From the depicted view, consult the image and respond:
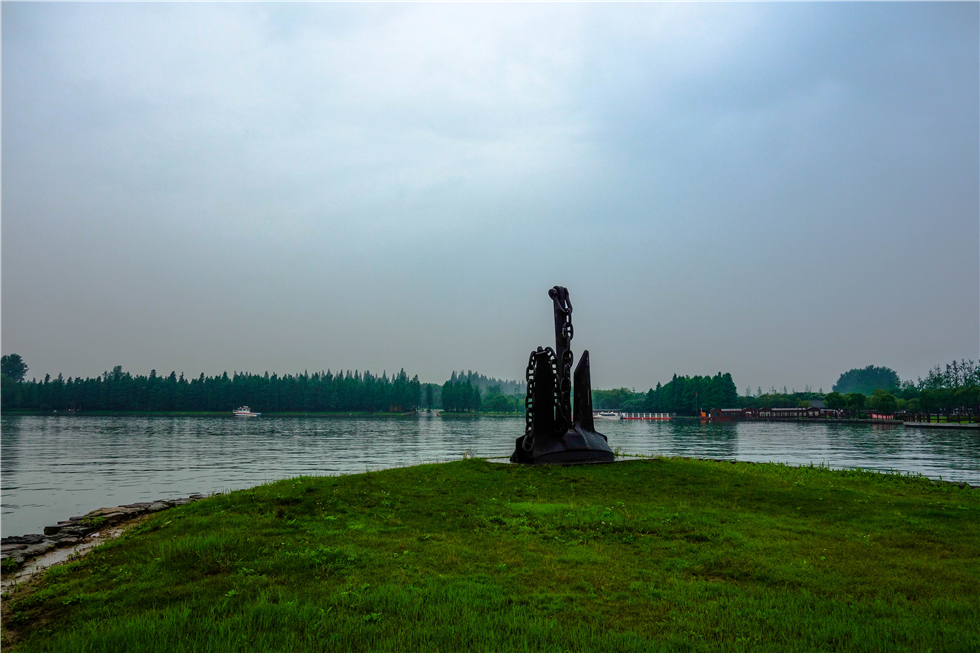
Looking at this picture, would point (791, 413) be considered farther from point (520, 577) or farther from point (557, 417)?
point (520, 577)

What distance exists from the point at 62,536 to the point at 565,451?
13595mm

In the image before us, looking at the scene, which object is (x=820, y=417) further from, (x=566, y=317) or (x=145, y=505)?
(x=145, y=505)

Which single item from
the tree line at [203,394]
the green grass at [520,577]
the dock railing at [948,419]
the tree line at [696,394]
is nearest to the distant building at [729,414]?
the tree line at [696,394]

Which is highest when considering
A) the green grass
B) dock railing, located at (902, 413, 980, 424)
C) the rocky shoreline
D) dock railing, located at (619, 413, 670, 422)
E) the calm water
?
the green grass

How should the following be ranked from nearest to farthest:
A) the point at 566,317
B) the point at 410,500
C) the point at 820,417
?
the point at 410,500
the point at 566,317
the point at 820,417

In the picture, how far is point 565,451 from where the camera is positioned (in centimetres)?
2080

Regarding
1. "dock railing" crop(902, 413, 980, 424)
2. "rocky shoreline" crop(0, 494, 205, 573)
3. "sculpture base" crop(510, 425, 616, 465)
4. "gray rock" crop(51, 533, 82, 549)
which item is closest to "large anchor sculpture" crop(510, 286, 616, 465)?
"sculpture base" crop(510, 425, 616, 465)

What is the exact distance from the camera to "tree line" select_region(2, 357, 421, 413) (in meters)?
142

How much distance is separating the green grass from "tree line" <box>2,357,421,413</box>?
14601cm

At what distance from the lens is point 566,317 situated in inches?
898

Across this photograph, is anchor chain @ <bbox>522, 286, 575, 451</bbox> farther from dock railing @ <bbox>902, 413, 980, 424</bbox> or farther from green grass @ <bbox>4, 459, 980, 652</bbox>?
dock railing @ <bbox>902, 413, 980, 424</bbox>

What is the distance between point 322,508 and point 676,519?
7.20m

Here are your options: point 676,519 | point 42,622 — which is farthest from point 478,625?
point 676,519

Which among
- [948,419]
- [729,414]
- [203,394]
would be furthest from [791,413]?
[203,394]
